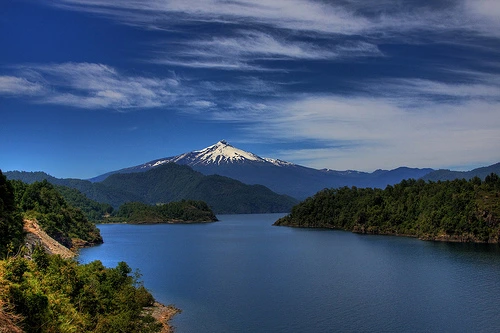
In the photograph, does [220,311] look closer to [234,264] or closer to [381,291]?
[381,291]

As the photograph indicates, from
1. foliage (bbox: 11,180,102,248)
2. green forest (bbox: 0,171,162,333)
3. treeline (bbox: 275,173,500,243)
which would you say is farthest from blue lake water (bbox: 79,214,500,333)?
treeline (bbox: 275,173,500,243)

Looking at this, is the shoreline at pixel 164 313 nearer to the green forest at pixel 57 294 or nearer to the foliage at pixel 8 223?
the green forest at pixel 57 294

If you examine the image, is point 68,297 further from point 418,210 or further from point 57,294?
point 418,210

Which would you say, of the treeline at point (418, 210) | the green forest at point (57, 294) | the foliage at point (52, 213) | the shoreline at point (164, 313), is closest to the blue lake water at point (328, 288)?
the shoreline at point (164, 313)

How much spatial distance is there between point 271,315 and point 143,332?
14.5 m

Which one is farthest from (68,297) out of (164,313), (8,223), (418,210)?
(418,210)

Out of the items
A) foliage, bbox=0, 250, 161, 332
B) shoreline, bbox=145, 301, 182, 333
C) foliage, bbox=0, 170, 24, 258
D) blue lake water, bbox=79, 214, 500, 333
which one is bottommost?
→ shoreline, bbox=145, 301, 182, 333

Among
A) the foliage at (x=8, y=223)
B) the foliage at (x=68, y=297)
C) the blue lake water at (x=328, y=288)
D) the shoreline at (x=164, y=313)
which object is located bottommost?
the shoreline at (x=164, y=313)

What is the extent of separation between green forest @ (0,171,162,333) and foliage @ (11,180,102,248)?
1294 inches

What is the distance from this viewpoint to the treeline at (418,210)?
11494cm

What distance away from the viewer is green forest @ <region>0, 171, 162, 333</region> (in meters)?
18.7

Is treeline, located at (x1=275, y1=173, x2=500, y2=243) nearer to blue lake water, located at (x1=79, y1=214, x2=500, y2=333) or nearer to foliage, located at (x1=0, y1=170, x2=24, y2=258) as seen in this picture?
blue lake water, located at (x1=79, y1=214, x2=500, y2=333)

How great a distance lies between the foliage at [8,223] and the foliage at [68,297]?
32.2 ft

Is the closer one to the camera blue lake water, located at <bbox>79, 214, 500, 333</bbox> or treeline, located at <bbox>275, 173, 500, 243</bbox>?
→ blue lake water, located at <bbox>79, 214, 500, 333</bbox>
